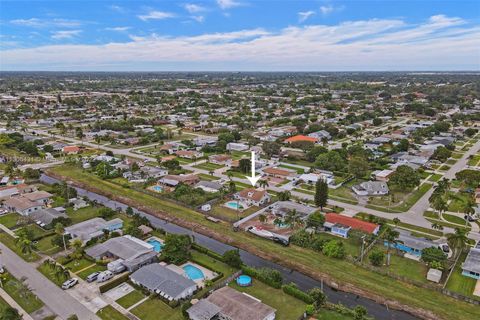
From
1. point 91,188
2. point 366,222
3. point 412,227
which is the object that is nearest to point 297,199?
point 366,222

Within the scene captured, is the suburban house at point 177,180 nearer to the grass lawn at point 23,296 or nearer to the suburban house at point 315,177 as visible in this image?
the suburban house at point 315,177

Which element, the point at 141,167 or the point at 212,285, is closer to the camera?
the point at 212,285

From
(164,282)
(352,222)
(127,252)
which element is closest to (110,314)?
(164,282)

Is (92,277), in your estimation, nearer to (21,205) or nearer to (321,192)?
(21,205)

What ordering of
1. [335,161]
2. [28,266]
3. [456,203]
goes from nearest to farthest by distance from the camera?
[28,266], [456,203], [335,161]

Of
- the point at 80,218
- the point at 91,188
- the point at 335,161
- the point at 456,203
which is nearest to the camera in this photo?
the point at 80,218

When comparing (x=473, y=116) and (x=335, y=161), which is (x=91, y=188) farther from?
(x=473, y=116)

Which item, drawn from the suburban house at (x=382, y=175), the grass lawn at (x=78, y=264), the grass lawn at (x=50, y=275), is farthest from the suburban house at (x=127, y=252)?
the suburban house at (x=382, y=175)

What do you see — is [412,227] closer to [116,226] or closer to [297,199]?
[297,199]
